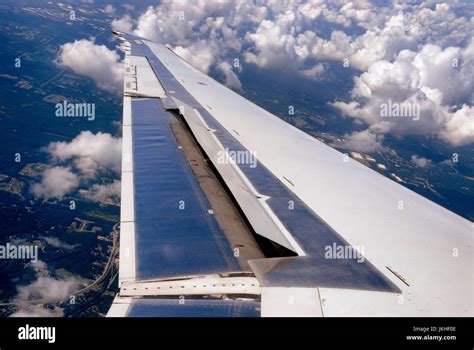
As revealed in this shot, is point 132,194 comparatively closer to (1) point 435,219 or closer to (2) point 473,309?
(2) point 473,309

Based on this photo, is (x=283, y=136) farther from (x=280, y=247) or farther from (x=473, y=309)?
(x=473, y=309)

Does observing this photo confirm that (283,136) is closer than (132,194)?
No

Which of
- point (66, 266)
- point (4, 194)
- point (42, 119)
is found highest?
point (42, 119)
